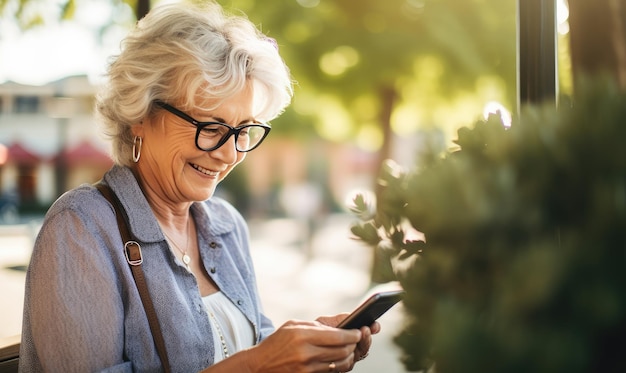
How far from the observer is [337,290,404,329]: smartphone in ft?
4.76

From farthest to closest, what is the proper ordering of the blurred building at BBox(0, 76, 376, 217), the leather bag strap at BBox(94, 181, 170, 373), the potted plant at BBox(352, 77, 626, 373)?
the blurred building at BBox(0, 76, 376, 217) < the leather bag strap at BBox(94, 181, 170, 373) < the potted plant at BBox(352, 77, 626, 373)

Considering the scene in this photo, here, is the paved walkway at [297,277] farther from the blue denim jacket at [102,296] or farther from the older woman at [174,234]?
the blue denim jacket at [102,296]

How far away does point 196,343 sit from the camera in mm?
1869

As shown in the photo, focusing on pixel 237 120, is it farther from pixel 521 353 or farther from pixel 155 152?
pixel 521 353

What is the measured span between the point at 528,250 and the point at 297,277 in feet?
35.8

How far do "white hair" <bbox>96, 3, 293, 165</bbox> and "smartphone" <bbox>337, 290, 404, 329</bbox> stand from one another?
839 millimetres

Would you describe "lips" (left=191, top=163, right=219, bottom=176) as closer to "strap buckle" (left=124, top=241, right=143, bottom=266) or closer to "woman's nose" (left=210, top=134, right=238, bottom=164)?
"woman's nose" (left=210, top=134, right=238, bottom=164)

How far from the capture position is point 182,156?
2.01m

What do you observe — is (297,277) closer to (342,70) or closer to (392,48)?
(342,70)

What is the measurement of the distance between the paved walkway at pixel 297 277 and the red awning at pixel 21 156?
9.02m

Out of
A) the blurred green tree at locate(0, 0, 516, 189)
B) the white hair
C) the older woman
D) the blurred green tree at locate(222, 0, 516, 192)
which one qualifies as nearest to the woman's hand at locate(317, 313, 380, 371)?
the older woman

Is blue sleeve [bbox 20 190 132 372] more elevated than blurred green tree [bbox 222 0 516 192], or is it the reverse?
blurred green tree [bbox 222 0 516 192]

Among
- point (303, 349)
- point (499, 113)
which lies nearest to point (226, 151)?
point (303, 349)

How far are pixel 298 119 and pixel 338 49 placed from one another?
6459 mm
